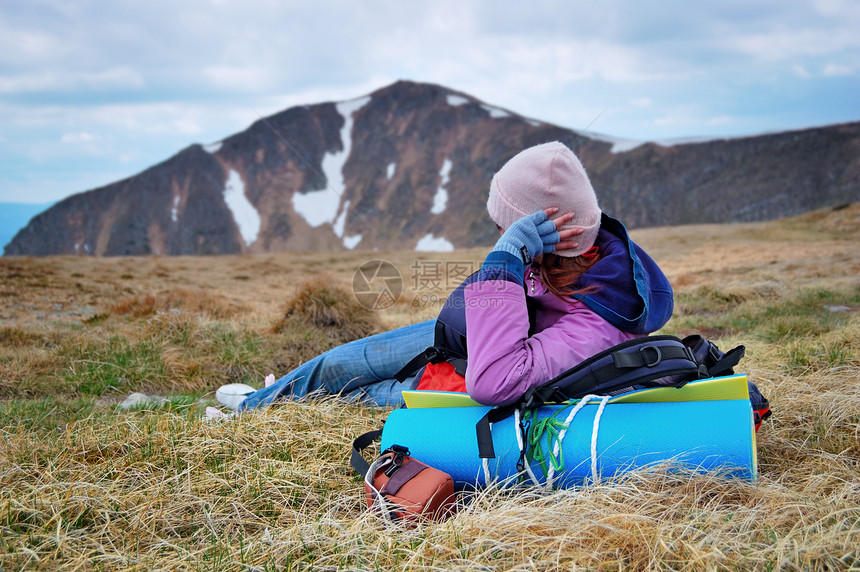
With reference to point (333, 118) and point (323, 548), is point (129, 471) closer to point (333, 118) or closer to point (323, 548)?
point (323, 548)

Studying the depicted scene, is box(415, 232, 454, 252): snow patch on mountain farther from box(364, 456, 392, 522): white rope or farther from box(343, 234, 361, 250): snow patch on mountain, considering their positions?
box(364, 456, 392, 522): white rope

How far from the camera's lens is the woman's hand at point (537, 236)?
2924mm

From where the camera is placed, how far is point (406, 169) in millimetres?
139750

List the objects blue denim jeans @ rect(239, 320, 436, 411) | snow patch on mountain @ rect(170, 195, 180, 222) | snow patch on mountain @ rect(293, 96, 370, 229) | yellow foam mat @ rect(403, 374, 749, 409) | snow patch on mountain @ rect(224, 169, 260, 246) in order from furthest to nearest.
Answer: snow patch on mountain @ rect(293, 96, 370, 229) → snow patch on mountain @ rect(224, 169, 260, 246) → snow patch on mountain @ rect(170, 195, 180, 222) → blue denim jeans @ rect(239, 320, 436, 411) → yellow foam mat @ rect(403, 374, 749, 409)

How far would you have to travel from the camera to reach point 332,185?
129375 millimetres

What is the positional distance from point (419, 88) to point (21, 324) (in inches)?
5883

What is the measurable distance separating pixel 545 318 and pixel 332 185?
428 feet

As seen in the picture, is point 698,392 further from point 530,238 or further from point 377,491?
point 377,491

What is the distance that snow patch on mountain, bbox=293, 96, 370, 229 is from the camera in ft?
444

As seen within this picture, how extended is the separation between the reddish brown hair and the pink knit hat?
0.05 meters

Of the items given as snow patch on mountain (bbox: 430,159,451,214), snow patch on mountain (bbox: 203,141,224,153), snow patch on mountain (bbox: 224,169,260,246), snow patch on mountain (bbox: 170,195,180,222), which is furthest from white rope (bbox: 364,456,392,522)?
snow patch on mountain (bbox: 203,141,224,153)

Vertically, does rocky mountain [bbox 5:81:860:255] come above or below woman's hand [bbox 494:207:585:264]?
above

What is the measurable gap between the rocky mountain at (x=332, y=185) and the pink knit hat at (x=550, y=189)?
10217 cm

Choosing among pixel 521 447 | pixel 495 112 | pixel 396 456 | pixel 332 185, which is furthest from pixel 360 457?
pixel 495 112
